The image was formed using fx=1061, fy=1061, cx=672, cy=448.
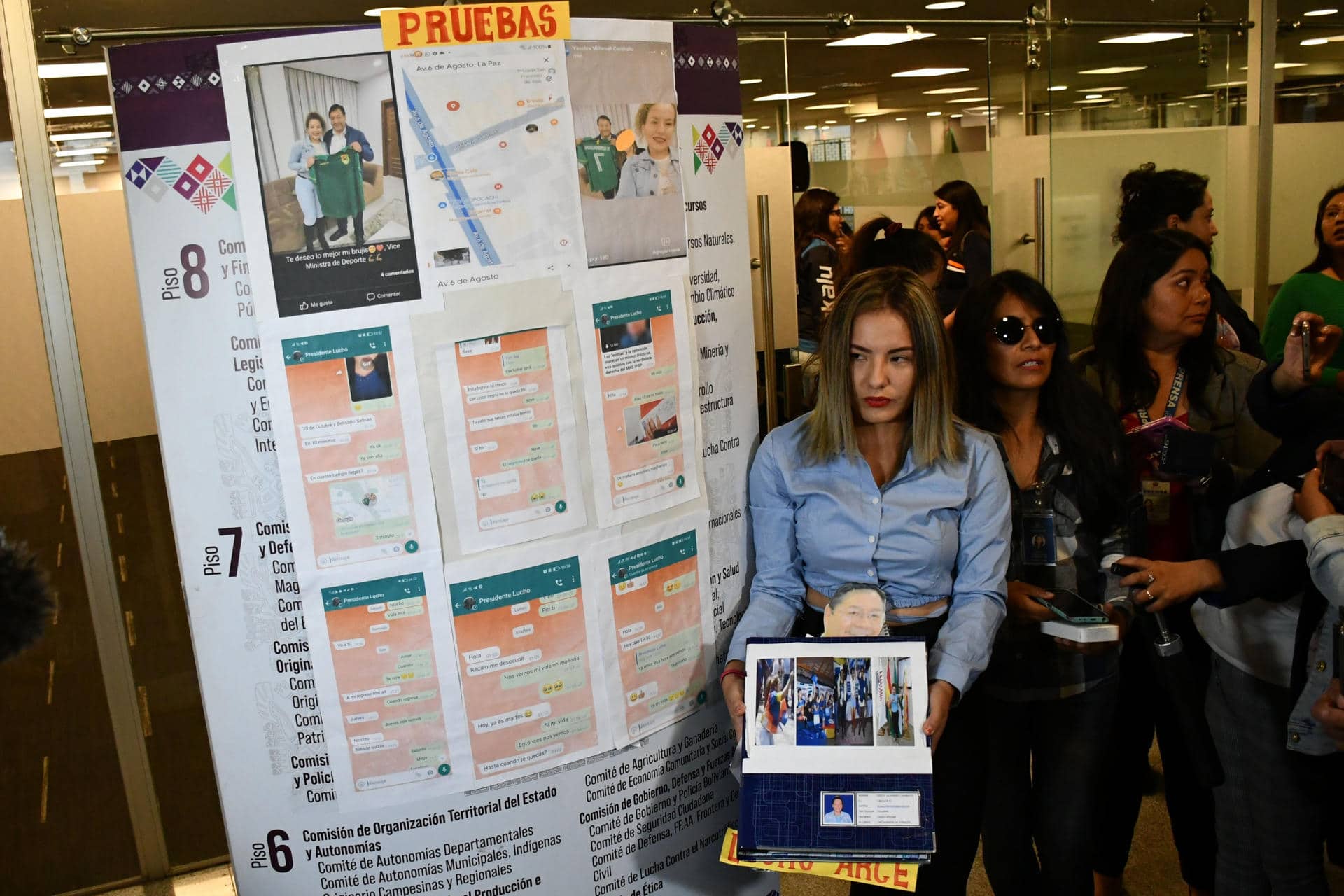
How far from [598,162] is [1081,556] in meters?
1.31

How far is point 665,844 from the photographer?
7.10ft

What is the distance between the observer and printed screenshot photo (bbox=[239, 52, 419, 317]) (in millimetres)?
1668

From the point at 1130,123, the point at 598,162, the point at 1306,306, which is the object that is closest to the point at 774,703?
the point at 598,162

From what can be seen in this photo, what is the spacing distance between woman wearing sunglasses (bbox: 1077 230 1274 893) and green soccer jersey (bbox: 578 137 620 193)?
137cm

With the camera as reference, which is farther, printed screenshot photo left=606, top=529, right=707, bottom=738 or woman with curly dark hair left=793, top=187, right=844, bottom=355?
woman with curly dark hair left=793, top=187, right=844, bottom=355

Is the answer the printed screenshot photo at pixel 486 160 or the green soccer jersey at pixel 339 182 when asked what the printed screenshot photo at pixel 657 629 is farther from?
the green soccer jersey at pixel 339 182

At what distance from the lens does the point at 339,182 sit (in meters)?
1.69

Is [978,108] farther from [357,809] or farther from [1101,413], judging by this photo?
[357,809]

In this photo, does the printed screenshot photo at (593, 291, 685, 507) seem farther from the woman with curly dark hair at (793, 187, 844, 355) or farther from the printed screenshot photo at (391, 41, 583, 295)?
the woman with curly dark hair at (793, 187, 844, 355)

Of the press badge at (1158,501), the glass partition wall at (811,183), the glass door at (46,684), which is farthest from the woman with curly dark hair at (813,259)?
the glass door at (46,684)

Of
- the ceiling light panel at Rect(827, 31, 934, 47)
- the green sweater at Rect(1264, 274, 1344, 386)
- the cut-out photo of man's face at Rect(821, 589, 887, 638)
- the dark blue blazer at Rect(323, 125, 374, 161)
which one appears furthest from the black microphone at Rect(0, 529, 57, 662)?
the ceiling light panel at Rect(827, 31, 934, 47)

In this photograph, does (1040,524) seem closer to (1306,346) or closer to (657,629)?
(1306,346)

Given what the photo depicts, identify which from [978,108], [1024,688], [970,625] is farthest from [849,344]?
[978,108]

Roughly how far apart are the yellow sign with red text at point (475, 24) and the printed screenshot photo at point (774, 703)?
1.15 m
